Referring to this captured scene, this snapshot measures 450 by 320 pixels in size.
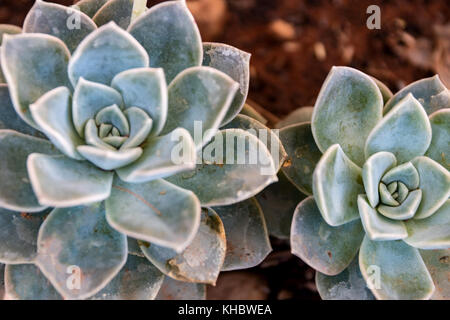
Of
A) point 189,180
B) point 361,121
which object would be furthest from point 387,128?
point 189,180

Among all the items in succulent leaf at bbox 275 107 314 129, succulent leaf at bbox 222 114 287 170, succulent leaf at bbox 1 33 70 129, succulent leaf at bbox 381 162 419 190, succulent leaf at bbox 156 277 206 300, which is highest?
succulent leaf at bbox 1 33 70 129

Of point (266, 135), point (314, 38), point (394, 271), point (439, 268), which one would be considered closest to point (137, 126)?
point (266, 135)

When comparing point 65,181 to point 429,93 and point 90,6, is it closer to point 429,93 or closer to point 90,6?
point 90,6

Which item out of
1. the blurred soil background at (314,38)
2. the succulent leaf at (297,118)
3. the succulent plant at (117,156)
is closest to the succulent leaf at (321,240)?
the succulent plant at (117,156)

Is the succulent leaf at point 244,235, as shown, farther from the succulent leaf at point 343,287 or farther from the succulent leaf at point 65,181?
the succulent leaf at point 65,181

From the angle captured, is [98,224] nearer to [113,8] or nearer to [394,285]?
A: [113,8]

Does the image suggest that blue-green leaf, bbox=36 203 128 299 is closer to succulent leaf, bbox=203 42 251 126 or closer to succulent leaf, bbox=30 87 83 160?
succulent leaf, bbox=30 87 83 160

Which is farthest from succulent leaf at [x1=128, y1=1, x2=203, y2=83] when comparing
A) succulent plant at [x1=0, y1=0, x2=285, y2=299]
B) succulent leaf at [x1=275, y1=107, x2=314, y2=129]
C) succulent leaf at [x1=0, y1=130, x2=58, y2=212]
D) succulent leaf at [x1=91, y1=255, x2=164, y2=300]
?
succulent leaf at [x1=275, y1=107, x2=314, y2=129]
